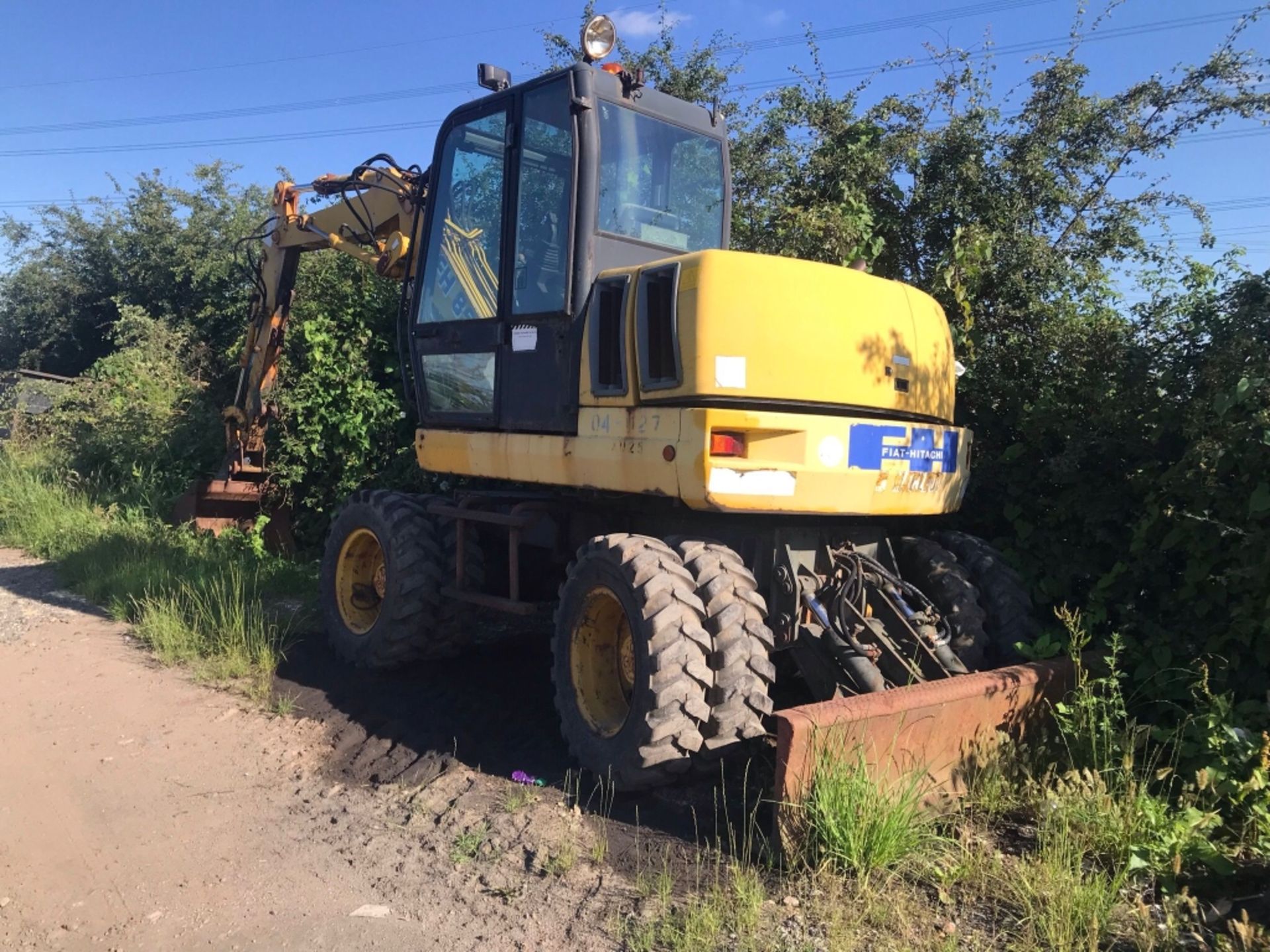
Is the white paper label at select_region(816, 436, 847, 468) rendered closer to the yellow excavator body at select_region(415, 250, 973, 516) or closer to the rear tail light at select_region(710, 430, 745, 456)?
the yellow excavator body at select_region(415, 250, 973, 516)

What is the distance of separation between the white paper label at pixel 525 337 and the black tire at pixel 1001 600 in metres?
2.46

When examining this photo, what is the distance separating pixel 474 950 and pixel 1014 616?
3.04 m

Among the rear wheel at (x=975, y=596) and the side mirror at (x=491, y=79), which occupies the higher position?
the side mirror at (x=491, y=79)

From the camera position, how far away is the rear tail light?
155 inches

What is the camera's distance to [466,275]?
5461mm

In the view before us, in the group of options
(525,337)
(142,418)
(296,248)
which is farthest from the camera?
(142,418)

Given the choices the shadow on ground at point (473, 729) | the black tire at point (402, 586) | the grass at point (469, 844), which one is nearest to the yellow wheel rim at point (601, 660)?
the shadow on ground at point (473, 729)

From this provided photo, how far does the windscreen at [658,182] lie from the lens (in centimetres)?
483

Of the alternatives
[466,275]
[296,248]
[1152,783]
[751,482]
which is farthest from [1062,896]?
[296,248]

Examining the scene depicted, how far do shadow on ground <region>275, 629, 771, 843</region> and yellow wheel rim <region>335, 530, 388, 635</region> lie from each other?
0.32 meters

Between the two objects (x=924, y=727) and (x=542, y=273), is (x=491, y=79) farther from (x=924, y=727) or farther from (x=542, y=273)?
(x=924, y=727)

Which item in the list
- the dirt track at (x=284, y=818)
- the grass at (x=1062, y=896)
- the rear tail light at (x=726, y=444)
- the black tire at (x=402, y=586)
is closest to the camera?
the grass at (x=1062, y=896)

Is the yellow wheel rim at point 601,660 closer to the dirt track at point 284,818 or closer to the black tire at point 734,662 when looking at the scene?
the dirt track at point 284,818

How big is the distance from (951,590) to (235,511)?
687 centimetres
